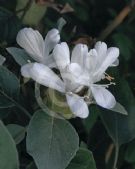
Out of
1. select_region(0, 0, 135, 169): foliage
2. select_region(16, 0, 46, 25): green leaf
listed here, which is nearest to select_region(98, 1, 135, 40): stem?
select_region(0, 0, 135, 169): foliage

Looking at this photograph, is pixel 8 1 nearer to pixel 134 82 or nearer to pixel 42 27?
pixel 42 27

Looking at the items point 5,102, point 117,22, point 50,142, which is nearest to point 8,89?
point 5,102

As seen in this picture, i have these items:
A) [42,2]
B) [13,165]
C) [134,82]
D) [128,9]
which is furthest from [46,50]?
[128,9]

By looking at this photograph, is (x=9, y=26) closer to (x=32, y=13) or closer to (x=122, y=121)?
(x=32, y=13)

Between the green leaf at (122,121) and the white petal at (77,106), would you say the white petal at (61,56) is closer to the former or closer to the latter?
the white petal at (77,106)

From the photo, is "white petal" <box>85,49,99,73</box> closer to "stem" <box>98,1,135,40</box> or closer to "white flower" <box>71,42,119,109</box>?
"white flower" <box>71,42,119,109</box>
